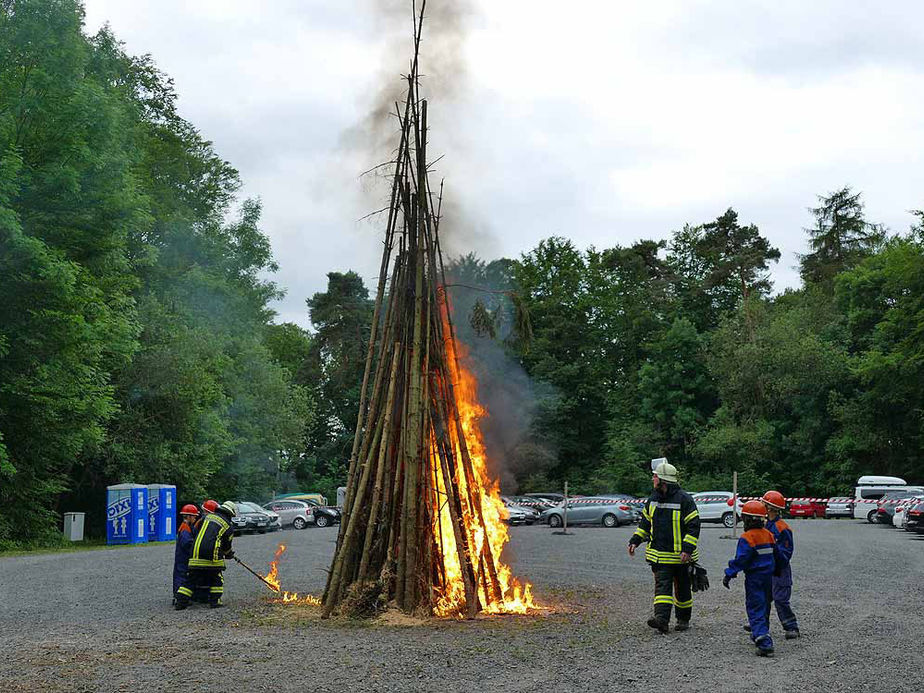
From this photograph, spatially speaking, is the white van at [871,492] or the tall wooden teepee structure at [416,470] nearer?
the tall wooden teepee structure at [416,470]

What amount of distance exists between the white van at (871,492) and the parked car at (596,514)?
9530 millimetres

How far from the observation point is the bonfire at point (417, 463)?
450 inches

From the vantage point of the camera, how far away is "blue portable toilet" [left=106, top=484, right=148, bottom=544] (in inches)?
1310

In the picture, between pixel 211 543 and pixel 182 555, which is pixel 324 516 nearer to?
pixel 182 555

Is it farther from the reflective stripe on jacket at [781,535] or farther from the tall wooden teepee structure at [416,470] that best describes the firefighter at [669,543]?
the tall wooden teepee structure at [416,470]

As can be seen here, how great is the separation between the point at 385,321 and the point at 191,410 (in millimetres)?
27348

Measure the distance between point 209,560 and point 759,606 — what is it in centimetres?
766

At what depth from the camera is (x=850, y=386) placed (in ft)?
177

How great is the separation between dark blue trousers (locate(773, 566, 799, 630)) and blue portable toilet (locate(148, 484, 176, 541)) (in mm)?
27715

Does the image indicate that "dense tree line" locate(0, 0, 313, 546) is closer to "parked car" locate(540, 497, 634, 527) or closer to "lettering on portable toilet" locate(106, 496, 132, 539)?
"lettering on portable toilet" locate(106, 496, 132, 539)

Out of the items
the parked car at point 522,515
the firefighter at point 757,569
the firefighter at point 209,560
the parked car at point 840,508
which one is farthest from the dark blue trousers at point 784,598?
the parked car at point 840,508

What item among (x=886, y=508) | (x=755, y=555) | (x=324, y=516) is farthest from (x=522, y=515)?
(x=755, y=555)

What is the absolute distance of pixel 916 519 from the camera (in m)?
28.7

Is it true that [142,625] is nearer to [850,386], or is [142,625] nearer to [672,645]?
[672,645]
